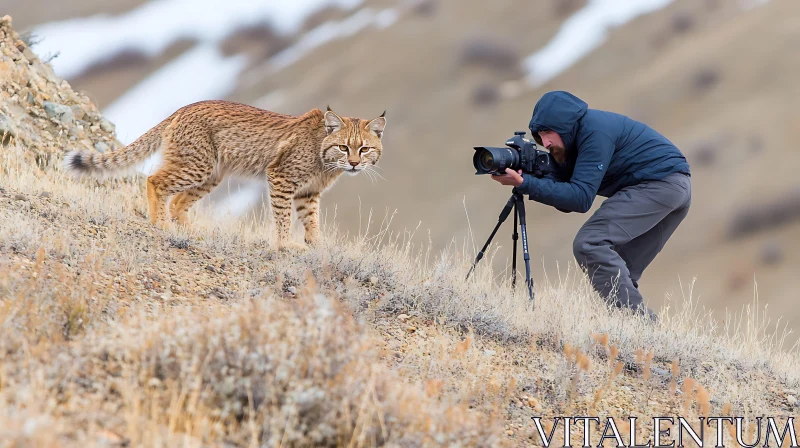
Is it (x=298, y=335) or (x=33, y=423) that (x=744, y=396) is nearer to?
(x=298, y=335)

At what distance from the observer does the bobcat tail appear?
7309mm

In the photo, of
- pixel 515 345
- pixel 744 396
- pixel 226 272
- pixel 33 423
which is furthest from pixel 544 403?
pixel 33 423

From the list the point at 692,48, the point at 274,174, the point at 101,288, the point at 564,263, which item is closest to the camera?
the point at 101,288

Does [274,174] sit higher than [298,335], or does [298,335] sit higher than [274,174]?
[274,174]

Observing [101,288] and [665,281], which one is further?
[665,281]

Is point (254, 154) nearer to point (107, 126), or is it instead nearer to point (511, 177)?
point (511, 177)

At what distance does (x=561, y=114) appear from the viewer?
5934 millimetres

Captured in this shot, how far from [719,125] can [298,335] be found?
105 feet

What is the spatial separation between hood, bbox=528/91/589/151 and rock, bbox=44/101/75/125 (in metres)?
5.79

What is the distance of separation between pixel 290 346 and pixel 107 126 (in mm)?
A: 7476

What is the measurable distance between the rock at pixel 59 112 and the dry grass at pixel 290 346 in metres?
1.60

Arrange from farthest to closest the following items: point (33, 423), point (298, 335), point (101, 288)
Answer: point (101, 288) < point (298, 335) < point (33, 423)

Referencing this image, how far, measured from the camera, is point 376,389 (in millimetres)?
3398

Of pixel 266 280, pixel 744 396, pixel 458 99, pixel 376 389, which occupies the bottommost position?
pixel 376 389
